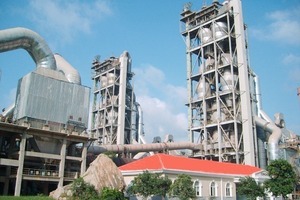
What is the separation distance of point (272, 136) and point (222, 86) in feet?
41.7

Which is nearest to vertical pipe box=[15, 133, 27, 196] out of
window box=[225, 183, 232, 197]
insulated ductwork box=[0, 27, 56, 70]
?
insulated ductwork box=[0, 27, 56, 70]

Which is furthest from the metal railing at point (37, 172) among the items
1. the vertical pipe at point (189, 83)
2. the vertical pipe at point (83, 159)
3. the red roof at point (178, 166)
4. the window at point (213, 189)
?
the vertical pipe at point (189, 83)

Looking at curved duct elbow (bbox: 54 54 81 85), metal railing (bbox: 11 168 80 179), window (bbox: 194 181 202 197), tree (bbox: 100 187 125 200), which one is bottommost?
tree (bbox: 100 187 125 200)

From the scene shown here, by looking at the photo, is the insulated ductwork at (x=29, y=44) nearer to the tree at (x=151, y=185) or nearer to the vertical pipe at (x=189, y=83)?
the tree at (x=151, y=185)

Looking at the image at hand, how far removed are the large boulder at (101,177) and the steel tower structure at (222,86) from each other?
2773 centimetres

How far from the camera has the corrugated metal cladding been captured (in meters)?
42.0

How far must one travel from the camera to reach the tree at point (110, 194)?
28025mm

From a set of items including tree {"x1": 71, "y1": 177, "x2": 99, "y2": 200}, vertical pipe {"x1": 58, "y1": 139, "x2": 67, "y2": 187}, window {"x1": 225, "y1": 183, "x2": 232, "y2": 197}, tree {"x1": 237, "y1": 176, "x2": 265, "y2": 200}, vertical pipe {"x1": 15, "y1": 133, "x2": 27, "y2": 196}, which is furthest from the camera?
vertical pipe {"x1": 58, "y1": 139, "x2": 67, "y2": 187}

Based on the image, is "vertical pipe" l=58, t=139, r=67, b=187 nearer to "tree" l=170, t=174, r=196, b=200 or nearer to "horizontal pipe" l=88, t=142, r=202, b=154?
"horizontal pipe" l=88, t=142, r=202, b=154

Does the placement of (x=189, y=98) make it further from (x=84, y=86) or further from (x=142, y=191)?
(x=142, y=191)

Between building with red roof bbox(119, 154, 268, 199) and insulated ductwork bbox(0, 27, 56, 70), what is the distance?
20.1m

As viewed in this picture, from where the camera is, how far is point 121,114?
2923 inches

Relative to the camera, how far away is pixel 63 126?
44.3m

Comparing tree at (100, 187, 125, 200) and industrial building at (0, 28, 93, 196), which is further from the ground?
industrial building at (0, 28, 93, 196)
